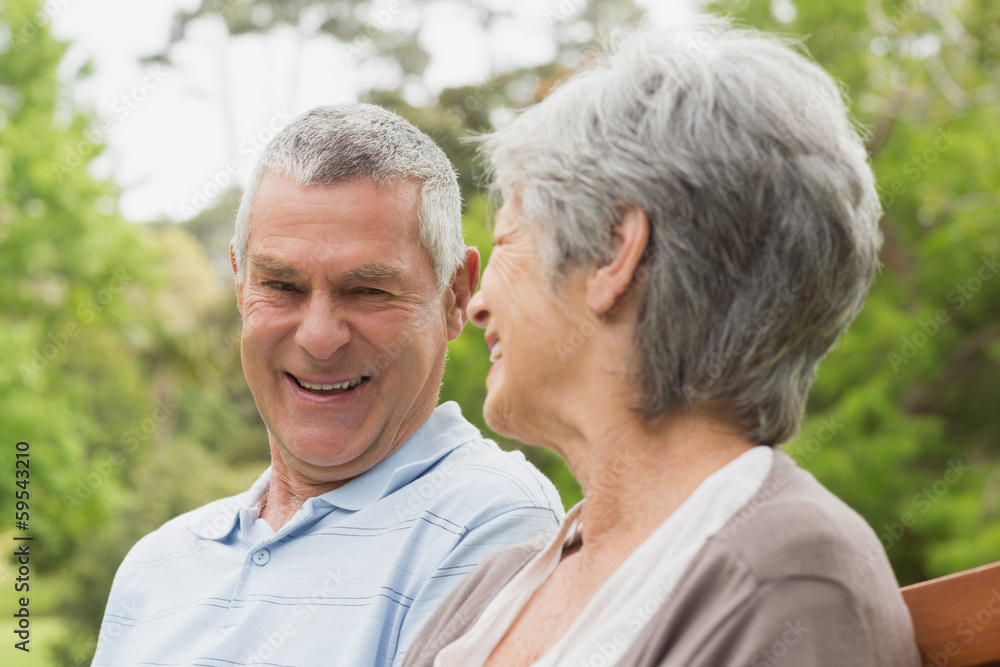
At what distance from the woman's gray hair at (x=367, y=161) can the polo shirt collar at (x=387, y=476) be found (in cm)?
32

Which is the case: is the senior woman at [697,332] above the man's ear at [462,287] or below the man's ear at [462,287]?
above

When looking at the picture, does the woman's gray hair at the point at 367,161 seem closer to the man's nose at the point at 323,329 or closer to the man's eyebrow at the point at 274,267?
the man's eyebrow at the point at 274,267

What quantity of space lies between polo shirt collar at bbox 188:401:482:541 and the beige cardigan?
91 cm

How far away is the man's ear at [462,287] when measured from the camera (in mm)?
2195

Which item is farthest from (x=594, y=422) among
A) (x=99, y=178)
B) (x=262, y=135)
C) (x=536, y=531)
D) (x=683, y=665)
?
(x=99, y=178)

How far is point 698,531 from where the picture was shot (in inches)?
45.4

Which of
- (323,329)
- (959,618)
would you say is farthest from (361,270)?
(959,618)

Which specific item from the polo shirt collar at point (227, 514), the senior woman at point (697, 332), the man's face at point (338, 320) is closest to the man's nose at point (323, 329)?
the man's face at point (338, 320)

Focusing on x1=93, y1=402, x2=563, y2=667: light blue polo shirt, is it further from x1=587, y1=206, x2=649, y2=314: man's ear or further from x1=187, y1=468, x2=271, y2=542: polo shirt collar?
x1=587, y1=206, x2=649, y2=314: man's ear

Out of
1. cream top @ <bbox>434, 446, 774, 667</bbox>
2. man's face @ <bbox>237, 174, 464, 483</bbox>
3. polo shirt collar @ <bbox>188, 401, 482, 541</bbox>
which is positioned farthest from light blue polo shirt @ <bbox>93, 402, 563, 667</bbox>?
cream top @ <bbox>434, 446, 774, 667</bbox>

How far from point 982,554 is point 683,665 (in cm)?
697

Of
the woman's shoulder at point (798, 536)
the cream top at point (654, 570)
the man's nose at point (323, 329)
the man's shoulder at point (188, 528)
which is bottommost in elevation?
the man's shoulder at point (188, 528)

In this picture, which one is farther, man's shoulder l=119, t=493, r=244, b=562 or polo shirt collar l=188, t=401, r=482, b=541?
man's shoulder l=119, t=493, r=244, b=562

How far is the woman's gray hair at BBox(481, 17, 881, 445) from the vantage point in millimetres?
1158
